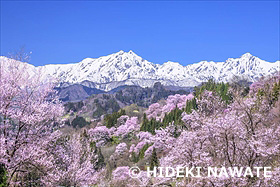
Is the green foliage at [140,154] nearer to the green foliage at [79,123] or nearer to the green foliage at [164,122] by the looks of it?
the green foliage at [164,122]

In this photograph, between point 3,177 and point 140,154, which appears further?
point 140,154

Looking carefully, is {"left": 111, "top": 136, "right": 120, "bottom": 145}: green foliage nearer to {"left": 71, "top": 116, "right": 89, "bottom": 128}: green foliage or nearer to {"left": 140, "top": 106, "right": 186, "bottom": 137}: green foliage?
{"left": 140, "top": 106, "right": 186, "bottom": 137}: green foliage

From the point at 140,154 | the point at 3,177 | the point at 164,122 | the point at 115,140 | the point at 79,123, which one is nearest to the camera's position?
the point at 3,177

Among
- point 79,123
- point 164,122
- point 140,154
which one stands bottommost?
point 140,154

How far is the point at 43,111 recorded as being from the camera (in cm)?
1264

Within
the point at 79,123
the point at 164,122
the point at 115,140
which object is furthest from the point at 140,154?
the point at 79,123

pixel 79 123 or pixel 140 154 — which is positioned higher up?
pixel 79 123

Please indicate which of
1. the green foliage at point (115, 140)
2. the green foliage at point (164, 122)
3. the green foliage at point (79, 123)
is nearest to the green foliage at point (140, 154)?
the green foliage at point (164, 122)

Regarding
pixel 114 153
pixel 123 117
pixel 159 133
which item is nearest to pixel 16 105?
pixel 159 133

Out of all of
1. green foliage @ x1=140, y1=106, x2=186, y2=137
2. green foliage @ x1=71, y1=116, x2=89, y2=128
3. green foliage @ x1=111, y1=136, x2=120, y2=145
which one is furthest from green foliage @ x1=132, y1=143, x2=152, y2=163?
green foliage @ x1=71, y1=116, x2=89, y2=128

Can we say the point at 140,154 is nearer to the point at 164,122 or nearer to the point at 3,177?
the point at 164,122

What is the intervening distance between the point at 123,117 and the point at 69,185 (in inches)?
2846

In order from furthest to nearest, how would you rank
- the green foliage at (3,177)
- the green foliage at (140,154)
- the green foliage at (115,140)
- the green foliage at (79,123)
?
the green foliage at (79,123), the green foliage at (115,140), the green foliage at (140,154), the green foliage at (3,177)

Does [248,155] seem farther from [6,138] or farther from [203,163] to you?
[6,138]
